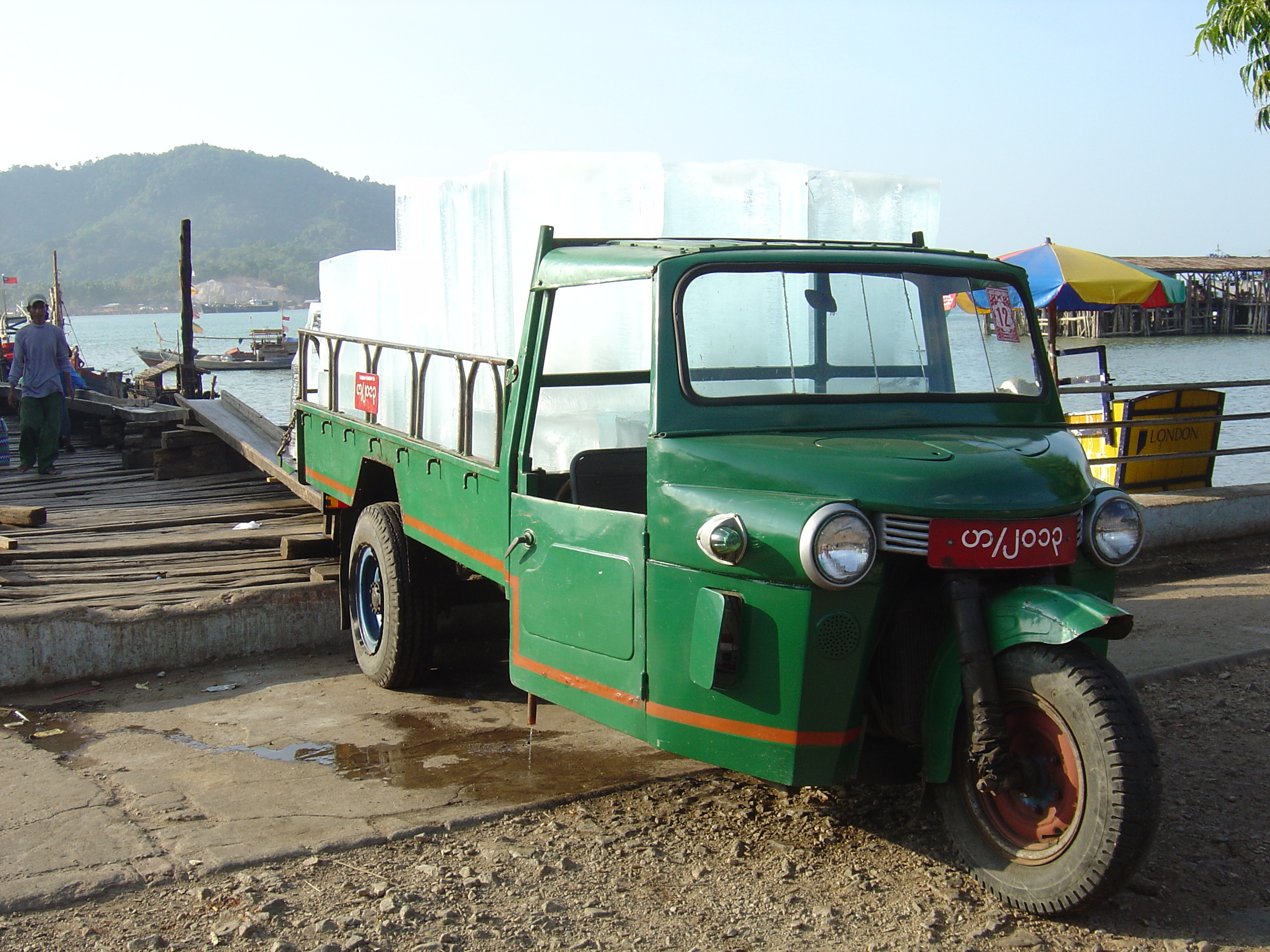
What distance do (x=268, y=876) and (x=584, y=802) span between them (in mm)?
1175

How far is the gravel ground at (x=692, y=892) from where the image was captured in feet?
10.6

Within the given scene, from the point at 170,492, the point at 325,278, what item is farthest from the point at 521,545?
the point at 170,492

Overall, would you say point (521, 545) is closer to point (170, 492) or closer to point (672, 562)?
point (672, 562)

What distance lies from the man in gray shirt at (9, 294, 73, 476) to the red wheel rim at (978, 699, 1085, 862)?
392 inches

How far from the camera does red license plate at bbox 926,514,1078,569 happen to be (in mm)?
3303

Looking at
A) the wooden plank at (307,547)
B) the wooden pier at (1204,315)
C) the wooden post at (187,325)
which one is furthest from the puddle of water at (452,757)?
the wooden pier at (1204,315)

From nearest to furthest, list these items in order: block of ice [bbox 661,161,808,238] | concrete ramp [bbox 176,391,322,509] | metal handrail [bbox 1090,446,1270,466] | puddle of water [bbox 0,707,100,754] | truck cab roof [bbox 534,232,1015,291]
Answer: truck cab roof [bbox 534,232,1015,291]
puddle of water [bbox 0,707,100,754]
block of ice [bbox 661,161,808,238]
concrete ramp [bbox 176,391,322,509]
metal handrail [bbox 1090,446,1270,466]

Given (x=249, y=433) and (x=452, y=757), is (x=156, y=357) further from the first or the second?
(x=452, y=757)

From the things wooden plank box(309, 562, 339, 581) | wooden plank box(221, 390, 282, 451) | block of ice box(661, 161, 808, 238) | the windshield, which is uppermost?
block of ice box(661, 161, 808, 238)

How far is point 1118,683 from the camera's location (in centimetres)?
320

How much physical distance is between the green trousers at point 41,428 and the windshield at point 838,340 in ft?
31.2

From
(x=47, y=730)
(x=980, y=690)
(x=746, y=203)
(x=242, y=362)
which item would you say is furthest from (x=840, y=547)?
(x=242, y=362)

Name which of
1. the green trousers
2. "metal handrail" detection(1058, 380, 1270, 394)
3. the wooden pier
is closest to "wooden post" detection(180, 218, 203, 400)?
the green trousers

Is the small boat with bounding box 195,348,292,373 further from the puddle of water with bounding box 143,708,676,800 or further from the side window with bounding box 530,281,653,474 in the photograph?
the puddle of water with bounding box 143,708,676,800
